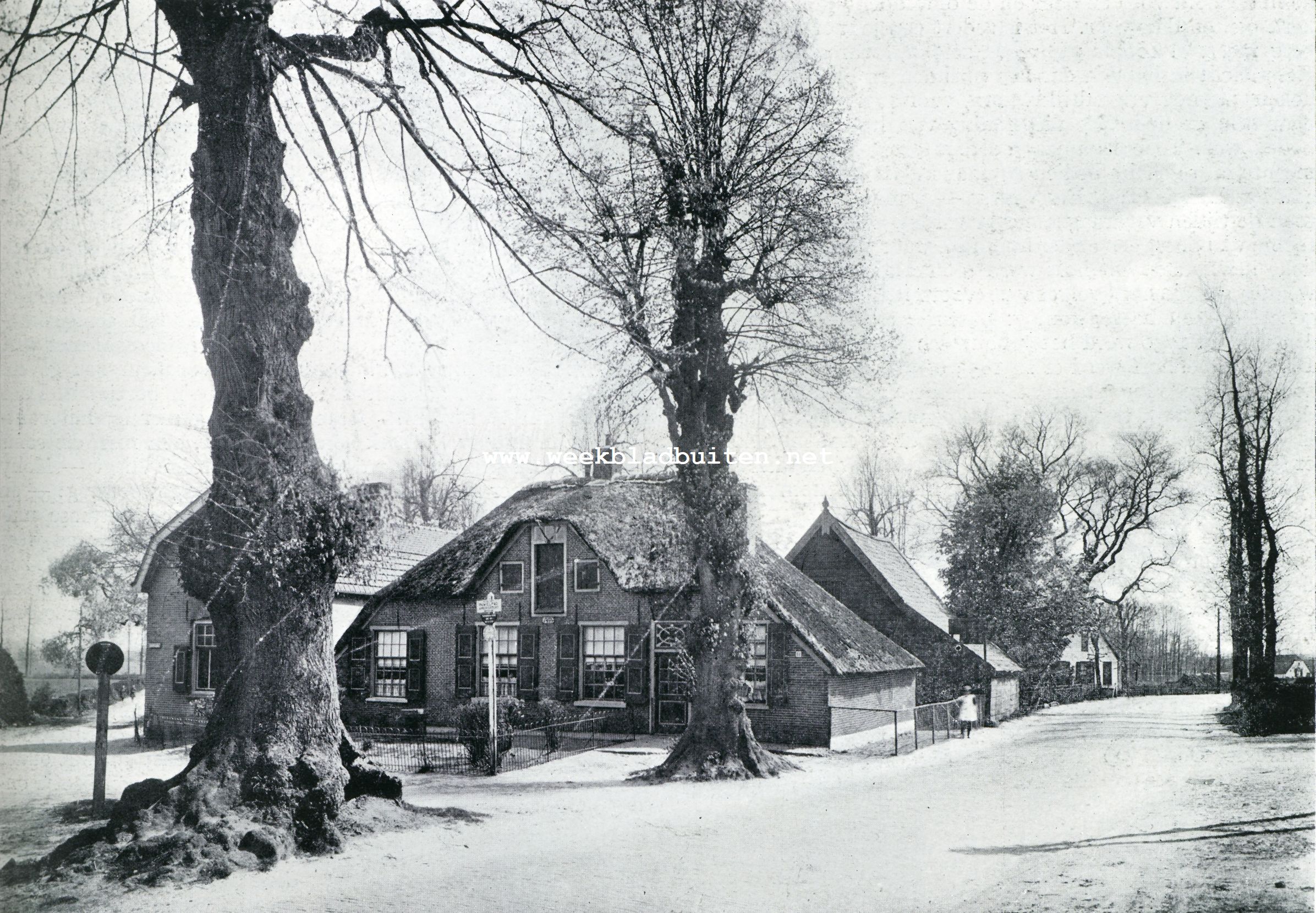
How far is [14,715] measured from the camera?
5910 mm

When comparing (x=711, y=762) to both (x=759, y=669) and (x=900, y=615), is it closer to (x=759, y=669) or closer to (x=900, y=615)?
(x=759, y=669)

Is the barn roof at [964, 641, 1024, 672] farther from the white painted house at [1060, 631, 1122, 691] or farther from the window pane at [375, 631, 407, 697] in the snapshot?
the window pane at [375, 631, 407, 697]

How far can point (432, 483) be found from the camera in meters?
12.4

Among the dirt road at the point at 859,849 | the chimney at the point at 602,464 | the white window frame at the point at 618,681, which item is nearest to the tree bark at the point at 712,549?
the dirt road at the point at 859,849

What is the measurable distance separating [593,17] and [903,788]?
9.44m

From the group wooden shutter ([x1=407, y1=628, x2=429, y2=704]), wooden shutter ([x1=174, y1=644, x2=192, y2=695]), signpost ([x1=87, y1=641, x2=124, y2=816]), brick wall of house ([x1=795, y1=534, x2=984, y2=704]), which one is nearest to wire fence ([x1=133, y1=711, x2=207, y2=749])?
wooden shutter ([x1=174, y1=644, x2=192, y2=695])

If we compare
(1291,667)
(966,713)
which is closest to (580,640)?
(966,713)

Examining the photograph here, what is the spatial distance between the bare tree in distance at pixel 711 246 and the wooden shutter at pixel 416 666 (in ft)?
30.7

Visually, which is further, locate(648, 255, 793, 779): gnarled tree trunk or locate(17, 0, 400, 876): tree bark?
locate(648, 255, 793, 779): gnarled tree trunk

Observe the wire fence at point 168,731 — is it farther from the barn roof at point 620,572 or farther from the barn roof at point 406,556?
the barn roof at point 620,572

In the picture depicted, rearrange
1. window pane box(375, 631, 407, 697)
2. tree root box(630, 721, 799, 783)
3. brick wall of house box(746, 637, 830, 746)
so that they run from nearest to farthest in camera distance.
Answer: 1. tree root box(630, 721, 799, 783)
2. brick wall of house box(746, 637, 830, 746)
3. window pane box(375, 631, 407, 697)

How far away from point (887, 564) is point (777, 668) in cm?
574

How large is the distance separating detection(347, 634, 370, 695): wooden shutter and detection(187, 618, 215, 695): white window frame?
3362mm

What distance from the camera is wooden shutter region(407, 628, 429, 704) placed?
2077 cm
